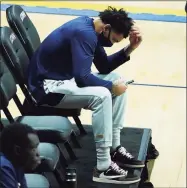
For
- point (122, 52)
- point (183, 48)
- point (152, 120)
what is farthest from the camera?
point (183, 48)

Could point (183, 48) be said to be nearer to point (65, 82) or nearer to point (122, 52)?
point (122, 52)

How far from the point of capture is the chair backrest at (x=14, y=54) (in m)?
3.28

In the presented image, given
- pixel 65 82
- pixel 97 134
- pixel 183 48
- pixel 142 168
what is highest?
pixel 65 82

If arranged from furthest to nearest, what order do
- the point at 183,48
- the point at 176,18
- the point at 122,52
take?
the point at 176,18, the point at 183,48, the point at 122,52

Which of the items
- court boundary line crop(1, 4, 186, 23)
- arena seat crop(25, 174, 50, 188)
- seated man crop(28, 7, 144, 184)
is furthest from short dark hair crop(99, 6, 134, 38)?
court boundary line crop(1, 4, 186, 23)

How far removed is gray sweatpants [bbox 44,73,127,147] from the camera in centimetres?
311

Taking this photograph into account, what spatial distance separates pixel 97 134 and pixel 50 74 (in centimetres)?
48

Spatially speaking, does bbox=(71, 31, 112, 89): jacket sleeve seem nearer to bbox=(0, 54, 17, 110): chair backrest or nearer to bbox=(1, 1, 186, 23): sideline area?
bbox=(0, 54, 17, 110): chair backrest

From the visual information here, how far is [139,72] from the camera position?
18.4ft

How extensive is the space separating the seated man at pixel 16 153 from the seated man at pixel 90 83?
2.62 feet

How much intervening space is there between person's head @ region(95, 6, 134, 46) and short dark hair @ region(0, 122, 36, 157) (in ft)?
3.76

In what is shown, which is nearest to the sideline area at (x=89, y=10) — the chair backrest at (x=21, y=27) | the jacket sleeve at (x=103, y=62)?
the chair backrest at (x=21, y=27)

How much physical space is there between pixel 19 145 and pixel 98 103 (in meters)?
0.89

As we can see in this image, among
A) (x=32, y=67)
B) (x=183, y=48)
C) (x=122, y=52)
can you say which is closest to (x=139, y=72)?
(x=183, y=48)
